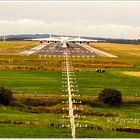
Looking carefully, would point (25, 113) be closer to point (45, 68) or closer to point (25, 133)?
point (25, 133)

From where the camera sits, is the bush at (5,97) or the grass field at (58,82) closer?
the bush at (5,97)

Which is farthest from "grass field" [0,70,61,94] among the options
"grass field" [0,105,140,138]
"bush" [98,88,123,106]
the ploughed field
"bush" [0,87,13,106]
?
"grass field" [0,105,140,138]

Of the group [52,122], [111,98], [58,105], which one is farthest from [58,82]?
[52,122]

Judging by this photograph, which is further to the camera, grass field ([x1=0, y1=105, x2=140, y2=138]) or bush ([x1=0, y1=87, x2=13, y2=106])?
bush ([x1=0, y1=87, x2=13, y2=106])

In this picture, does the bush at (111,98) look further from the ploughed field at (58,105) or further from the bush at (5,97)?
the bush at (5,97)

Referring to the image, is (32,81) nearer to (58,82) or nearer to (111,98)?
(58,82)

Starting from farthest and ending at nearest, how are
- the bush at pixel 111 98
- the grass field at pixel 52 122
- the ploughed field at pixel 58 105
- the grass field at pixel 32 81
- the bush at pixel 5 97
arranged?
the grass field at pixel 32 81 < the bush at pixel 111 98 < the bush at pixel 5 97 < the ploughed field at pixel 58 105 < the grass field at pixel 52 122

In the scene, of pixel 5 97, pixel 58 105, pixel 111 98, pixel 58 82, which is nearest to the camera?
pixel 58 105

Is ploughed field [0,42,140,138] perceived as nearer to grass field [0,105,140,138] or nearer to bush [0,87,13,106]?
grass field [0,105,140,138]

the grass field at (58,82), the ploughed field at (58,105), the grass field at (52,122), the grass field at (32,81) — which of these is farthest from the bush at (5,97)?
the grass field at (32,81)
